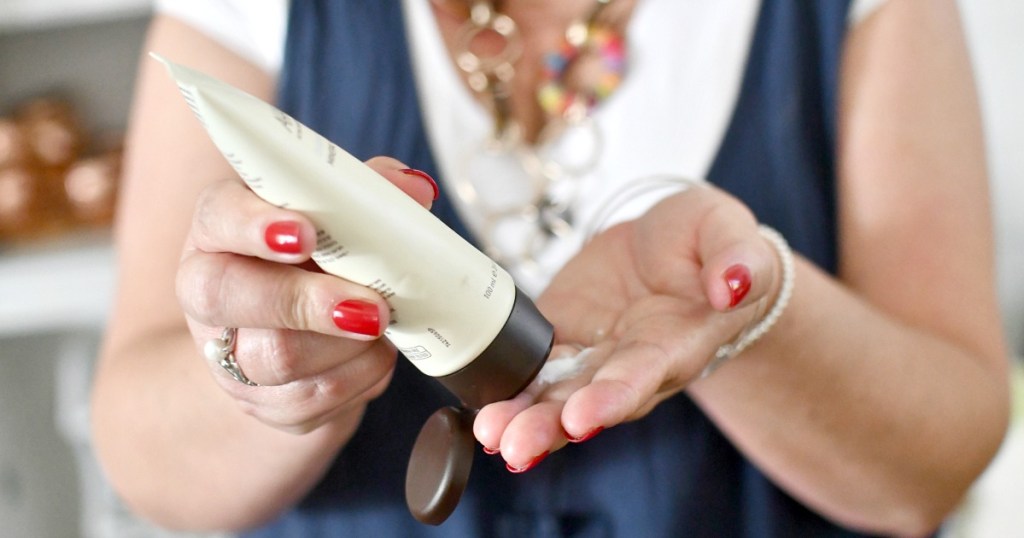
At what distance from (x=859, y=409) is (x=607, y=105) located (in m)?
0.20

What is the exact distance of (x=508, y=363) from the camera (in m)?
0.26

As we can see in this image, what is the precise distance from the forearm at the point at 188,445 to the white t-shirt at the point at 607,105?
0.47ft

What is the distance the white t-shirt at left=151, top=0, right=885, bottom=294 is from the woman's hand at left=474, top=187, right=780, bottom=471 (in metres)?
0.09

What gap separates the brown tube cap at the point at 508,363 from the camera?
0.26 m

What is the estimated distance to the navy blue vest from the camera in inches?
16.1

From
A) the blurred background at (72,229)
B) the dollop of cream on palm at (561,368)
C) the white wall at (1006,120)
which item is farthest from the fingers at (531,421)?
the white wall at (1006,120)

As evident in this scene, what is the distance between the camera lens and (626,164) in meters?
0.44

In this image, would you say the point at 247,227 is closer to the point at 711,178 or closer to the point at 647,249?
the point at 647,249

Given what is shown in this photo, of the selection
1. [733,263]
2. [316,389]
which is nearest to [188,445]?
[316,389]

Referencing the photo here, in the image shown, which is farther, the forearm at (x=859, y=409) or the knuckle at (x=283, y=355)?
the forearm at (x=859, y=409)

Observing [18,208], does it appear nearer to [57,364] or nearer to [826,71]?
[57,364]

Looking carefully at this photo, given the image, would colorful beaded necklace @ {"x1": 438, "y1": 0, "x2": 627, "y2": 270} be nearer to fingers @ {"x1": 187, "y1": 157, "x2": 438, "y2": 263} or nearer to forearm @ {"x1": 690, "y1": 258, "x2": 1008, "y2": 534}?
forearm @ {"x1": 690, "y1": 258, "x2": 1008, "y2": 534}

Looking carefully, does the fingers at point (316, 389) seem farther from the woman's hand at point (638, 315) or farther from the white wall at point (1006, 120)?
the white wall at point (1006, 120)

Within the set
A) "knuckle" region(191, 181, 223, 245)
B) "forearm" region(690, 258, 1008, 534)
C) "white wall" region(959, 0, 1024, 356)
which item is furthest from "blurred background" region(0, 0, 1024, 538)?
"knuckle" region(191, 181, 223, 245)
